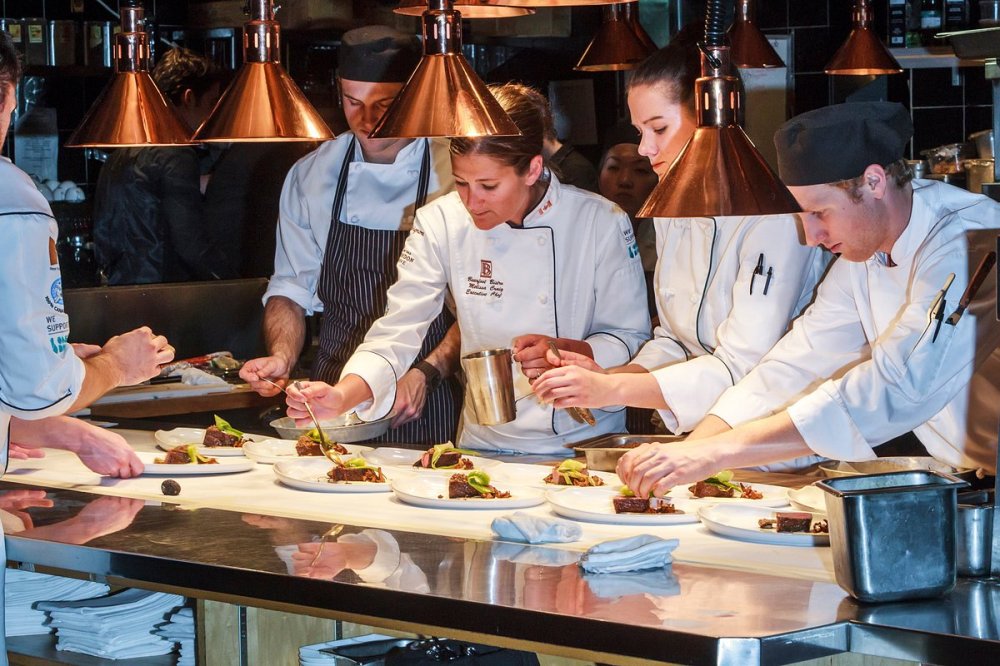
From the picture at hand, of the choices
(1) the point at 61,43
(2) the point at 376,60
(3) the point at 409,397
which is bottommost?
(3) the point at 409,397

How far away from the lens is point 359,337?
12.8 ft

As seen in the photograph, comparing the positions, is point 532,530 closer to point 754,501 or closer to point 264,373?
point 754,501

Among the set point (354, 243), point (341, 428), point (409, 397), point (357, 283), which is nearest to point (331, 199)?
point (354, 243)

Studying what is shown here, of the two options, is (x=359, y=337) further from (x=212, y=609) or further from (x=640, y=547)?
(x=640, y=547)

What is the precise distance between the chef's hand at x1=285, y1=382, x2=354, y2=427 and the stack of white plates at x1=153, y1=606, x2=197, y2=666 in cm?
59

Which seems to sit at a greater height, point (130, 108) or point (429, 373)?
point (130, 108)

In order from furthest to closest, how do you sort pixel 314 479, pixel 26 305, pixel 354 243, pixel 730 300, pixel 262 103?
pixel 354 243
pixel 730 300
pixel 314 479
pixel 262 103
pixel 26 305

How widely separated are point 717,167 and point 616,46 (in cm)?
208

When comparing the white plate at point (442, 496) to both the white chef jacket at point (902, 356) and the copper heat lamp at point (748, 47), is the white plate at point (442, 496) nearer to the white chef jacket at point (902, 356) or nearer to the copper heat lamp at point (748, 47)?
the white chef jacket at point (902, 356)

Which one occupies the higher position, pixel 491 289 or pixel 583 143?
pixel 583 143

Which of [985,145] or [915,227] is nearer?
[915,227]

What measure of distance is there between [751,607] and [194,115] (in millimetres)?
4143

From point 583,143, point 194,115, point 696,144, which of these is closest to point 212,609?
point 696,144

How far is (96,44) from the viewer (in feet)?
21.5
